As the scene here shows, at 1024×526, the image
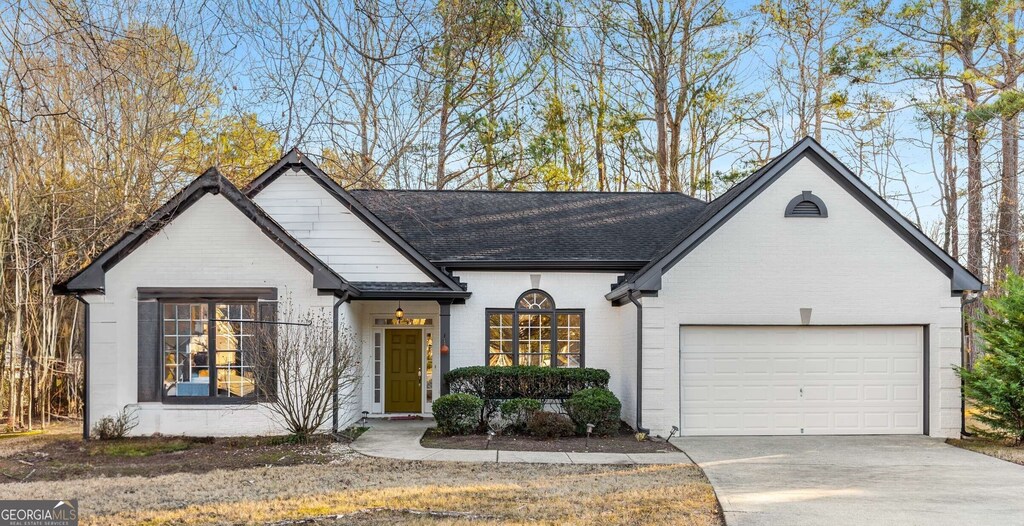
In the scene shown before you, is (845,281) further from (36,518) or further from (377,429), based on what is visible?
(36,518)

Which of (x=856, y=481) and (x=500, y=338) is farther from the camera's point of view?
(x=500, y=338)

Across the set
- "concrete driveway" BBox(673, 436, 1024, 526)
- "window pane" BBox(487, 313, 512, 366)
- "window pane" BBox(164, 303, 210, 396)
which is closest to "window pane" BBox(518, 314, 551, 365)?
"window pane" BBox(487, 313, 512, 366)

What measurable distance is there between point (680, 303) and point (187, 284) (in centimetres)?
841

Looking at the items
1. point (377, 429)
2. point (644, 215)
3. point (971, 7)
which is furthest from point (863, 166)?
point (377, 429)

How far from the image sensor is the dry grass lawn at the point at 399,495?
7.83m

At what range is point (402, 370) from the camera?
56.2 feet

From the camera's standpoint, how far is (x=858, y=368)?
14555 mm

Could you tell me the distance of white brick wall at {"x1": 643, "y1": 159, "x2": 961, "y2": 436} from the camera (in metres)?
14.4

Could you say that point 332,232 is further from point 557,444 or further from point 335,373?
point 557,444

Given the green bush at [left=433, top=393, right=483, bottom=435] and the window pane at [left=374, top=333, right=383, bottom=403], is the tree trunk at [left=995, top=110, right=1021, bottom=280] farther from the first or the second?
the window pane at [left=374, top=333, right=383, bottom=403]

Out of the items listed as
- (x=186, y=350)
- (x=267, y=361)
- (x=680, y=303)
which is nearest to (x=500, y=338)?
(x=680, y=303)

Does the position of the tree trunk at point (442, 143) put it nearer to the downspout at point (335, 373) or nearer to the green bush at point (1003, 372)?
the downspout at point (335, 373)

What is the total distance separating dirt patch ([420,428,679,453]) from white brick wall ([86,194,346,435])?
2.89 m

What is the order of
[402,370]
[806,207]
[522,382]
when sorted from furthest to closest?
[402,370] < [522,382] < [806,207]
